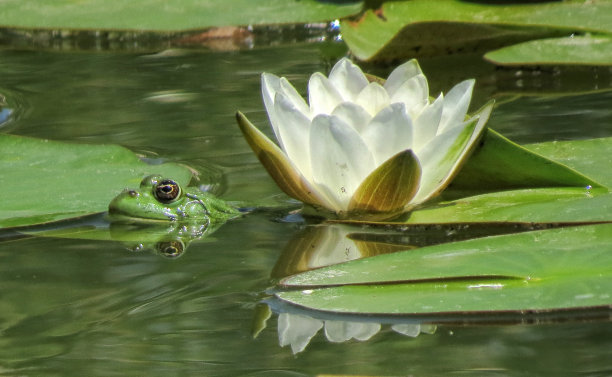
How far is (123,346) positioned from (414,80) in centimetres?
97

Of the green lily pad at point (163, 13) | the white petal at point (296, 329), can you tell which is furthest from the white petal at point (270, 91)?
the green lily pad at point (163, 13)

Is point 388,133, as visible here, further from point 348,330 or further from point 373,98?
point 348,330

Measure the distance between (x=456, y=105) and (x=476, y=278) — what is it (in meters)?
0.63

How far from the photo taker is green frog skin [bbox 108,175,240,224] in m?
2.60

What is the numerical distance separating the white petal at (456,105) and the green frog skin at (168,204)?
59 cm

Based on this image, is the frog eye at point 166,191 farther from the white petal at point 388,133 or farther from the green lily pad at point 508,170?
the green lily pad at point 508,170

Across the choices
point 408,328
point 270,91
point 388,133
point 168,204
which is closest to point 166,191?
point 168,204

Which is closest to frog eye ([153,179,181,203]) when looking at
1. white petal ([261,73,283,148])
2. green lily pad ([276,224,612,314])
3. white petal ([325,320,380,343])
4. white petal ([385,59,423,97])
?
white petal ([261,73,283,148])

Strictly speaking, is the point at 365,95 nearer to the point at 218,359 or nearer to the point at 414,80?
the point at 414,80

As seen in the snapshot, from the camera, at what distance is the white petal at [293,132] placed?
2.29 metres

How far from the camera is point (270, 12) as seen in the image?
15.5 feet

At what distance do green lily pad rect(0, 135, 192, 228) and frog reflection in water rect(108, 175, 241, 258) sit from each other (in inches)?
2.5

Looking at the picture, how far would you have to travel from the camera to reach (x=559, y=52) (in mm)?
3848

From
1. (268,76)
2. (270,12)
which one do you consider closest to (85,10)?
(270,12)
